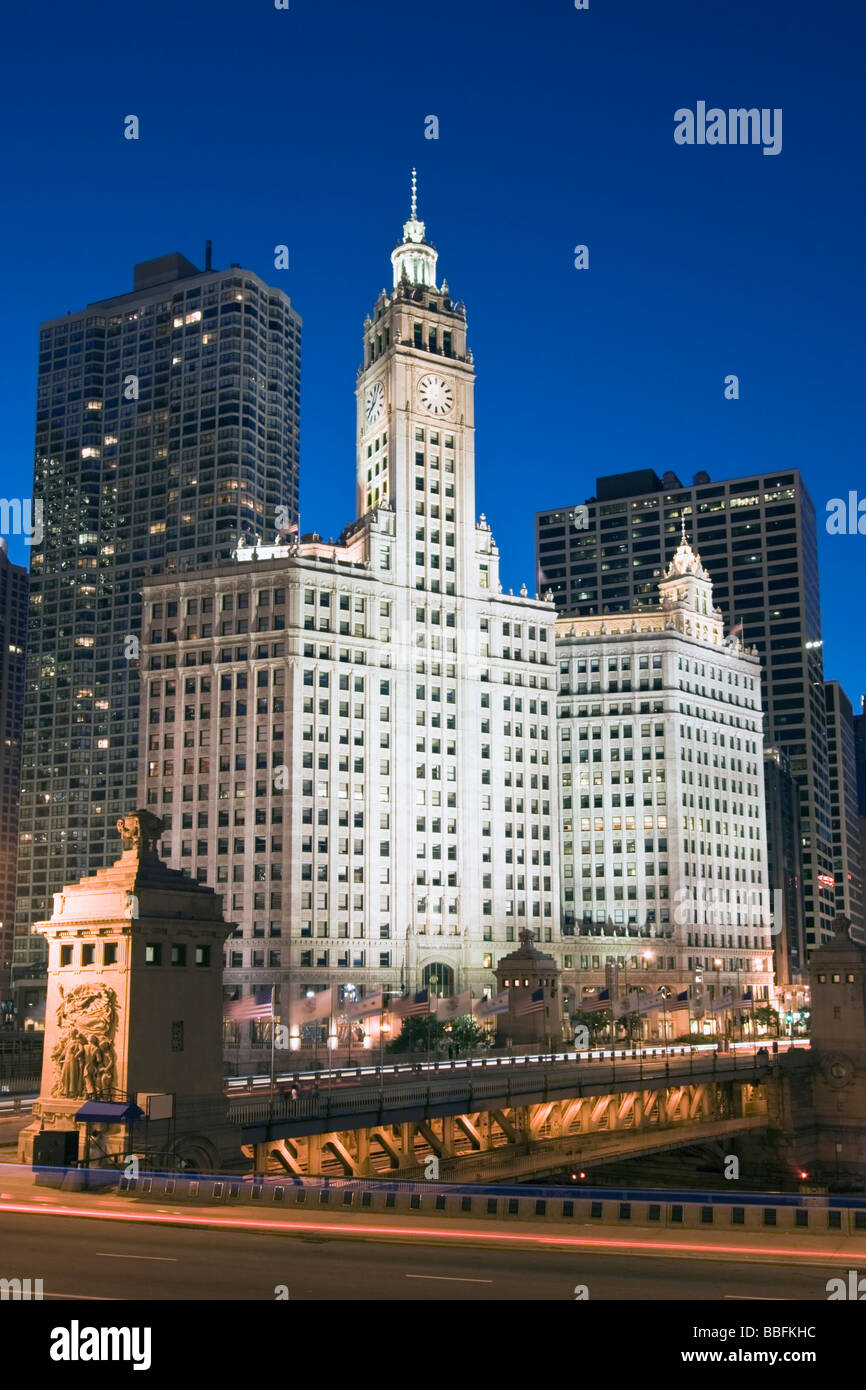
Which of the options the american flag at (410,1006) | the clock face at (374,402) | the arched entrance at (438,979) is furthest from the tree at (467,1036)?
the clock face at (374,402)

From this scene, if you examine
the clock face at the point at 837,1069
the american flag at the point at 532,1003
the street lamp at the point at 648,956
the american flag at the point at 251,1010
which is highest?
the street lamp at the point at 648,956

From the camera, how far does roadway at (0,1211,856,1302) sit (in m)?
25.7

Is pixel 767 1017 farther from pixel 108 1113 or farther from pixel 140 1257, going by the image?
pixel 140 1257

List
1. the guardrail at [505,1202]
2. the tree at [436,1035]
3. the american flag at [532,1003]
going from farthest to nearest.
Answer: the tree at [436,1035], the american flag at [532,1003], the guardrail at [505,1202]

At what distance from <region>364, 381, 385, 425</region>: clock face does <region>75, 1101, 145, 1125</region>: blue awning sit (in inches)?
4478

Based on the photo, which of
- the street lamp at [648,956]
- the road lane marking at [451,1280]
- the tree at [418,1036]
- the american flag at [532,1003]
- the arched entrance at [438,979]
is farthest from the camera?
the street lamp at [648,956]

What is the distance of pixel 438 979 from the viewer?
453ft

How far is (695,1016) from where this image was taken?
482 ft

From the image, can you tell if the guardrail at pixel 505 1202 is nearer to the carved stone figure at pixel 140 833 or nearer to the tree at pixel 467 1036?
the carved stone figure at pixel 140 833

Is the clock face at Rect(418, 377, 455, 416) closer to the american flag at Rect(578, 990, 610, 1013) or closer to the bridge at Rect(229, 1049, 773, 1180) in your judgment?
the american flag at Rect(578, 990, 610, 1013)

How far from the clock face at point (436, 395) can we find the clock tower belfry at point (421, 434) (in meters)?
0.10

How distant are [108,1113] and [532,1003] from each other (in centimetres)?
5524

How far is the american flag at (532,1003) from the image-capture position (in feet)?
313
